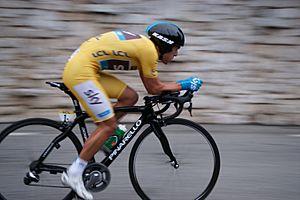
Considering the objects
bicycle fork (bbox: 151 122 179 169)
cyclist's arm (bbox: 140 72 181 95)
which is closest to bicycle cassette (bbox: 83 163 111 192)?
bicycle fork (bbox: 151 122 179 169)

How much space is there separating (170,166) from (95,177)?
715mm

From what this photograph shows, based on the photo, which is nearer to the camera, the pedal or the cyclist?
the cyclist

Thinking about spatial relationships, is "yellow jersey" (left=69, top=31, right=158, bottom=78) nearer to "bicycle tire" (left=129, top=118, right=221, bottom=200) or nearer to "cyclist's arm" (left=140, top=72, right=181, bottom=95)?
"cyclist's arm" (left=140, top=72, right=181, bottom=95)

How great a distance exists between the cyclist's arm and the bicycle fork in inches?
→ 14.4

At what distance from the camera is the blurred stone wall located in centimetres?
807

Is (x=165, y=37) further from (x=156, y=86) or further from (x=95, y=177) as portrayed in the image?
(x=95, y=177)

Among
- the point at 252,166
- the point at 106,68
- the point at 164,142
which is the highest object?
the point at 106,68

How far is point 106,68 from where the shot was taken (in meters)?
4.59

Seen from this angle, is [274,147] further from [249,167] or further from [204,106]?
[204,106]

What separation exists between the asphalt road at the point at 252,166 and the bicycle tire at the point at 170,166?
303 millimetres

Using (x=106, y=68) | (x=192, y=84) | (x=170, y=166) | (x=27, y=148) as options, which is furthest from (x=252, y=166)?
(x=27, y=148)

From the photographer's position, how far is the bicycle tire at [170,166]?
Answer: 191 inches

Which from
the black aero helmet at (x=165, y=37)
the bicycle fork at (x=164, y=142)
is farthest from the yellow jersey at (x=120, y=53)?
the bicycle fork at (x=164, y=142)

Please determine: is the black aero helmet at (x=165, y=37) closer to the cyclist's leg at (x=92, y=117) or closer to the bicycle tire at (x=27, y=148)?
the cyclist's leg at (x=92, y=117)
